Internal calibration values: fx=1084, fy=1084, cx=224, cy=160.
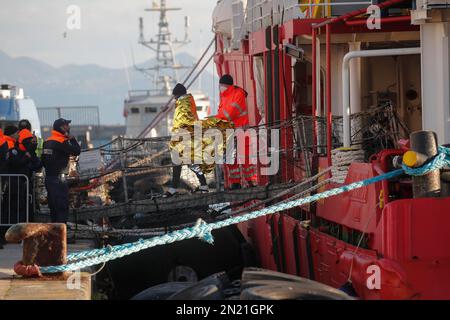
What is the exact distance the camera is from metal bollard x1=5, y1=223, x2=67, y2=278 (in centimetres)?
957

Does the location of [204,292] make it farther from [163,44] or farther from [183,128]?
[163,44]

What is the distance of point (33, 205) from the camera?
14758 mm

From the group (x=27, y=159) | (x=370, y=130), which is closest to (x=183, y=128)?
(x=27, y=159)

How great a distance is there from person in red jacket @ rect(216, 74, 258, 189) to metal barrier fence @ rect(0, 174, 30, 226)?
9.30 feet

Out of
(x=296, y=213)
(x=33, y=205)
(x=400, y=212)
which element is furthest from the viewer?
(x=33, y=205)

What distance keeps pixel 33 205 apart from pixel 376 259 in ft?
21.7

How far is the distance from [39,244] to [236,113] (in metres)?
5.95

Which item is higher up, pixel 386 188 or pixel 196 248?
pixel 386 188

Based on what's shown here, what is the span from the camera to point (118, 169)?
13445 mm

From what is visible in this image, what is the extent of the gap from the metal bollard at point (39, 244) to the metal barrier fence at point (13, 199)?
4906 mm

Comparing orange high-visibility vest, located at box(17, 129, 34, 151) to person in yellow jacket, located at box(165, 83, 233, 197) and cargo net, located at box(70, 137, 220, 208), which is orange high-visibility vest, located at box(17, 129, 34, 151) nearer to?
cargo net, located at box(70, 137, 220, 208)

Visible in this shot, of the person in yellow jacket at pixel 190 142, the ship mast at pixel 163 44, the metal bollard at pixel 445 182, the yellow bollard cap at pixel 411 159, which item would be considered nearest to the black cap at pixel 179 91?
the person in yellow jacket at pixel 190 142

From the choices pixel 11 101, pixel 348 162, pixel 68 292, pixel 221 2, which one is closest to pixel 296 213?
pixel 348 162
